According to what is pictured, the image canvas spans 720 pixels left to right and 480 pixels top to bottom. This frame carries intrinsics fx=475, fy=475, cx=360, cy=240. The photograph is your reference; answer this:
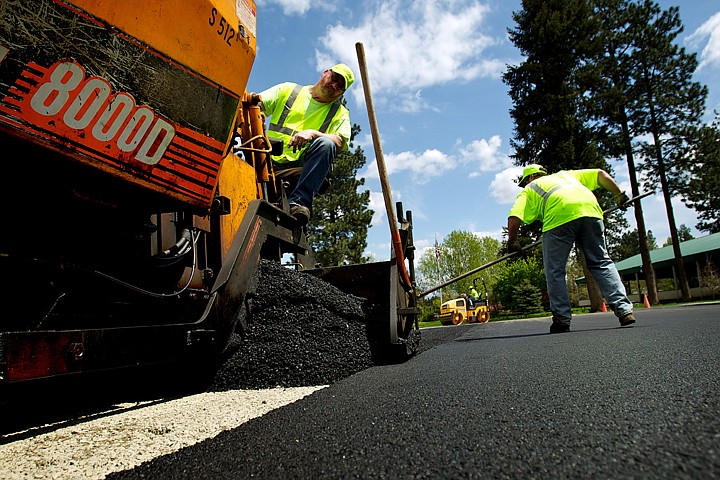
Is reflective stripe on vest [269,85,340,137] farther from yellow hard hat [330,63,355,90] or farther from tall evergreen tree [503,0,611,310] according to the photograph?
tall evergreen tree [503,0,611,310]

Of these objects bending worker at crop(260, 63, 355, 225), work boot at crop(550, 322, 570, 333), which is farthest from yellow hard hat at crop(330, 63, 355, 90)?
work boot at crop(550, 322, 570, 333)

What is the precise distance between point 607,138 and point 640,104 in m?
2.44

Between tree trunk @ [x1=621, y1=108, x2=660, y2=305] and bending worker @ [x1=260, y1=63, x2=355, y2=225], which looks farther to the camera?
tree trunk @ [x1=621, y1=108, x2=660, y2=305]

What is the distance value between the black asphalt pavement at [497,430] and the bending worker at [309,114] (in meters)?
1.98

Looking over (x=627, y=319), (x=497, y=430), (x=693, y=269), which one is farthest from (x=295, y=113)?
(x=693, y=269)

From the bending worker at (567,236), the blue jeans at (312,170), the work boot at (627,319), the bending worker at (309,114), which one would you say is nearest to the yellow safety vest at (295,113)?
the bending worker at (309,114)

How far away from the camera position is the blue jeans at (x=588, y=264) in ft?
14.7

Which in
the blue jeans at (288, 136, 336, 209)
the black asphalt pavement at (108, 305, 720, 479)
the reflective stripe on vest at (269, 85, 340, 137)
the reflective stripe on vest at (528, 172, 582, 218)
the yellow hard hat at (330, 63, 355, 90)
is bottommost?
the black asphalt pavement at (108, 305, 720, 479)

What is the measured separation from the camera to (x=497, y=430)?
4.08 feet

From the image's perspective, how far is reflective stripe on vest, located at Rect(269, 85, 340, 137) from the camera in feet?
12.2

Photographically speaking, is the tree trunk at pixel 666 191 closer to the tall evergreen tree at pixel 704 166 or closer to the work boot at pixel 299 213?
the tall evergreen tree at pixel 704 166

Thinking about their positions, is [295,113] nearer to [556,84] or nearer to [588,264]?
[588,264]

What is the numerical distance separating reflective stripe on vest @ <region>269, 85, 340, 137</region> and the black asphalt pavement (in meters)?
2.22

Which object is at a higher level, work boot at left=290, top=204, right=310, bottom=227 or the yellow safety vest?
Result: the yellow safety vest
